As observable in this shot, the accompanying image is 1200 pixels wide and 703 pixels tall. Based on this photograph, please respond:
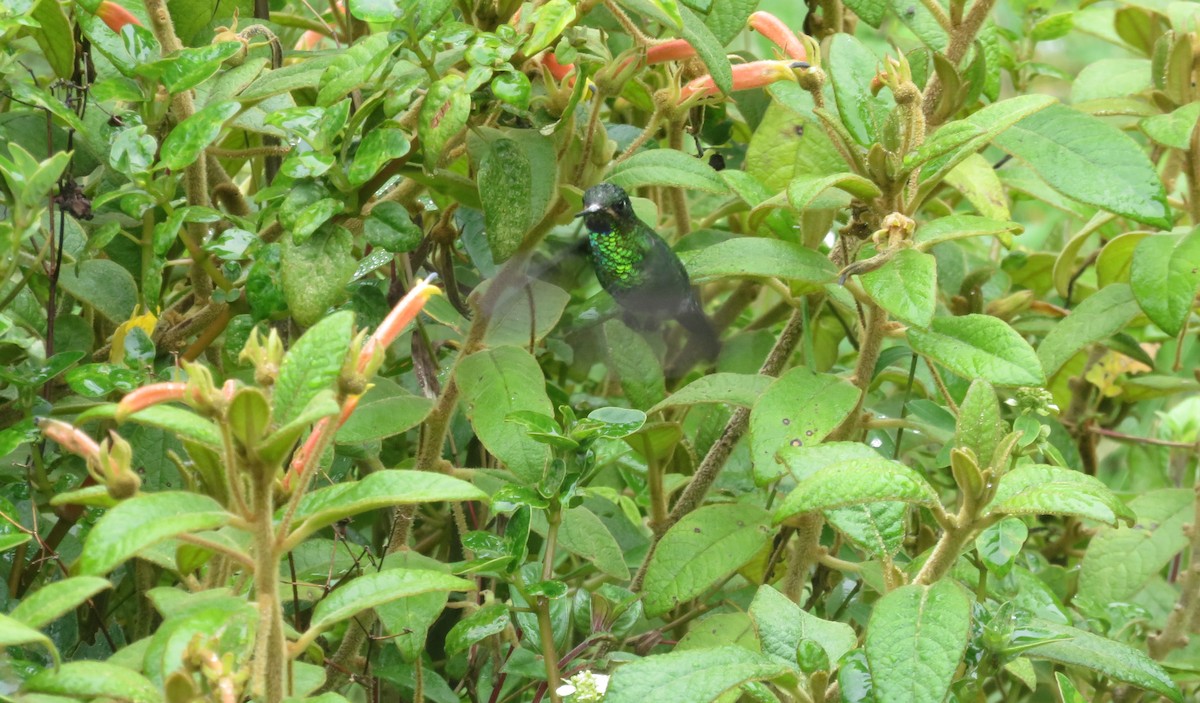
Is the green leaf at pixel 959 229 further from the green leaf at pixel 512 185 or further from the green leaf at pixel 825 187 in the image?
the green leaf at pixel 512 185

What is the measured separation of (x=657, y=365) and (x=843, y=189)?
0.43 m

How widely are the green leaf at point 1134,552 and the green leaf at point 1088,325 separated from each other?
0.82 feet

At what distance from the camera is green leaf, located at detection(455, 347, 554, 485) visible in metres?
1.22

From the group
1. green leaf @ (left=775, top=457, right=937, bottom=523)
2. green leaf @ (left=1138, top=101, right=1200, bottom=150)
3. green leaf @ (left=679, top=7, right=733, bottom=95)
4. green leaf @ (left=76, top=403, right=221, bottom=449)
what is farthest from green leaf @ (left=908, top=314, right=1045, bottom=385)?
green leaf @ (left=76, top=403, right=221, bottom=449)

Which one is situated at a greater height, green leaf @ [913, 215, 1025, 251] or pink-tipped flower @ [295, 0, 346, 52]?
pink-tipped flower @ [295, 0, 346, 52]

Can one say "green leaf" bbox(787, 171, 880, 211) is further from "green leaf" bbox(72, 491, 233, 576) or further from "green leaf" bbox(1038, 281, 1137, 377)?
"green leaf" bbox(72, 491, 233, 576)

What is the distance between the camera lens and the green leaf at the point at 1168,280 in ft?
4.80

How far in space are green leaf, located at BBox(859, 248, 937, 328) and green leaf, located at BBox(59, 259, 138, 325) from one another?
32.4 inches

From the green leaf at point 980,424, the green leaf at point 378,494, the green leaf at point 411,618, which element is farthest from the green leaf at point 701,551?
the green leaf at point 378,494

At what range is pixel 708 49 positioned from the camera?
4.19 feet

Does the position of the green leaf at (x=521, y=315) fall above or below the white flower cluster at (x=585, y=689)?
above

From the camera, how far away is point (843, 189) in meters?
1.26

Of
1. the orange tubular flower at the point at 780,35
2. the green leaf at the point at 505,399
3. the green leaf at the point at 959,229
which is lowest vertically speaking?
the green leaf at the point at 505,399

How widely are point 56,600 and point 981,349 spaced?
2.85 ft
